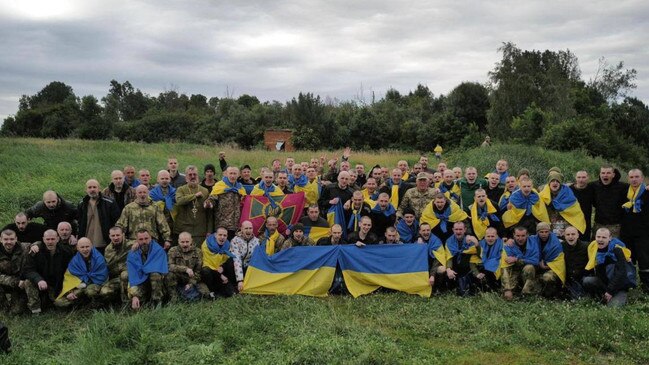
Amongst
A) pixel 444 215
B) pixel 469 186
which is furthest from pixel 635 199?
pixel 444 215

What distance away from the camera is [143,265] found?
8.46m

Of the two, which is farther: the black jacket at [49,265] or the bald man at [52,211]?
the bald man at [52,211]

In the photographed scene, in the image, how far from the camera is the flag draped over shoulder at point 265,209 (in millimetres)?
10172

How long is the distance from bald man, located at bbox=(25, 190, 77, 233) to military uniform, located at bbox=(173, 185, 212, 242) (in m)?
1.73

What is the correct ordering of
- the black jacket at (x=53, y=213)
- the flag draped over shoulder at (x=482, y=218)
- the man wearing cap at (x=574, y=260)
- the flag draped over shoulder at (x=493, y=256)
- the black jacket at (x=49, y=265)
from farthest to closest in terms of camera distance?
the flag draped over shoulder at (x=482, y=218) < the black jacket at (x=53, y=213) < the flag draped over shoulder at (x=493, y=256) < the man wearing cap at (x=574, y=260) < the black jacket at (x=49, y=265)

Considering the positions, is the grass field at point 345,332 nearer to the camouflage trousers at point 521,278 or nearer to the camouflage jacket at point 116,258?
the camouflage trousers at point 521,278

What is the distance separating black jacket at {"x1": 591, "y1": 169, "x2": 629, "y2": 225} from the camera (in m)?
9.01

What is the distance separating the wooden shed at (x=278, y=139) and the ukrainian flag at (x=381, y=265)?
26540 mm

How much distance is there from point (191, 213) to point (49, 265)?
2.42 meters

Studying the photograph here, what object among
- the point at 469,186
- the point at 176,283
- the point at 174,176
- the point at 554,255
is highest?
the point at 174,176

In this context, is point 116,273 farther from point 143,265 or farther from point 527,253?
point 527,253

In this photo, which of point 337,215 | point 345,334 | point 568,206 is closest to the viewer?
point 345,334

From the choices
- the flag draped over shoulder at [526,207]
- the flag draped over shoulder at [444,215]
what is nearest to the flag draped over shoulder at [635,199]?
the flag draped over shoulder at [526,207]

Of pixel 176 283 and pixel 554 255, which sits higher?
pixel 554 255
